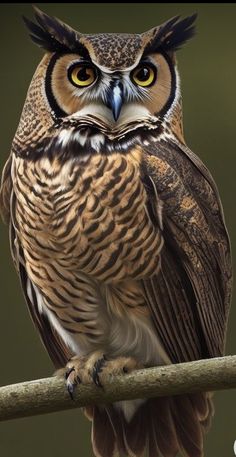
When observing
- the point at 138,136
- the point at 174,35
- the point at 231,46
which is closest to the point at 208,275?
the point at 138,136

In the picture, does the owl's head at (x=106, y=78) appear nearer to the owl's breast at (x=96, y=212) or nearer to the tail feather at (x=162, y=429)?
the owl's breast at (x=96, y=212)

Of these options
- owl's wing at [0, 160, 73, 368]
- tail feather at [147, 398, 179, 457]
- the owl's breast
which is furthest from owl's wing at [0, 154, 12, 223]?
tail feather at [147, 398, 179, 457]

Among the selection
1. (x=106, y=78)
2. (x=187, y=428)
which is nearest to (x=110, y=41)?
(x=106, y=78)

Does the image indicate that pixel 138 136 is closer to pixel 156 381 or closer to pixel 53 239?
pixel 53 239

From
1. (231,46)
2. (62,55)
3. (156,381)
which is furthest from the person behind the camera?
(231,46)

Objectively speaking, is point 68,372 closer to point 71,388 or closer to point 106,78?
point 71,388

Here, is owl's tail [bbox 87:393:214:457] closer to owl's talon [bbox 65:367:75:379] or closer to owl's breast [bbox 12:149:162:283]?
owl's talon [bbox 65:367:75:379]

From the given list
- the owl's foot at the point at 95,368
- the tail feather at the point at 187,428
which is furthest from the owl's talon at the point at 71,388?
the tail feather at the point at 187,428
